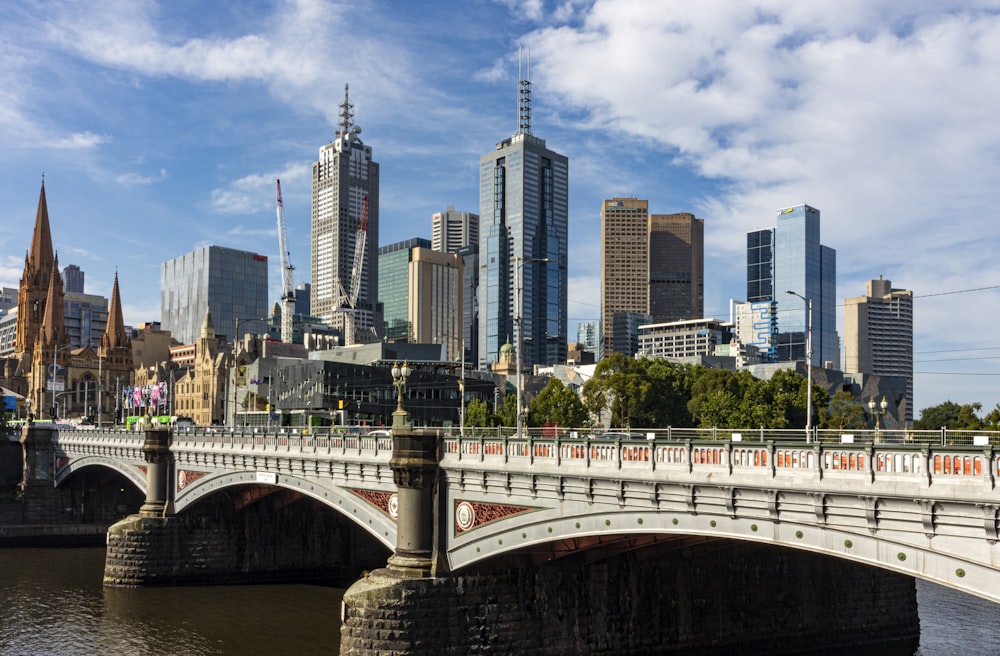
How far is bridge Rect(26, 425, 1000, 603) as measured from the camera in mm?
23359

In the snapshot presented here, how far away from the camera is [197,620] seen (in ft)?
174

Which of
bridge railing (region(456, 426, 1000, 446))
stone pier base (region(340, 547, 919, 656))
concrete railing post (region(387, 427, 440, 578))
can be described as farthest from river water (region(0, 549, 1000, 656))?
bridge railing (region(456, 426, 1000, 446))

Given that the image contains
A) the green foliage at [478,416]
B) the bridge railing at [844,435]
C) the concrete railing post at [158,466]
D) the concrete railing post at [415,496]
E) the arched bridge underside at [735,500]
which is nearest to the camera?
the arched bridge underside at [735,500]

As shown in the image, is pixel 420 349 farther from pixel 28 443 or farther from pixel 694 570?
pixel 694 570

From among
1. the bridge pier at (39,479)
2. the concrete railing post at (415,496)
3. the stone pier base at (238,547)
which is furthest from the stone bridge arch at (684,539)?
the bridge pier at (39,479)

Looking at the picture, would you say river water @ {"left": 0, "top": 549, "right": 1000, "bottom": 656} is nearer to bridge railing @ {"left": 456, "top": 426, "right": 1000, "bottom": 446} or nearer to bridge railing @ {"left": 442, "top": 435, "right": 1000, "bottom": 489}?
bridge railing @ {"left": 456, "top": 426, "right": 1000, "bottom": 446}

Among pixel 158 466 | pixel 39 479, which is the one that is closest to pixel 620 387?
pixel 158 466

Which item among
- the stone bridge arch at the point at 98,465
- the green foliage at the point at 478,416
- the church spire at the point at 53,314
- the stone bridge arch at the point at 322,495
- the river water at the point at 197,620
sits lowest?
the river water at the point at 197,620

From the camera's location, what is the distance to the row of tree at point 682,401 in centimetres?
8712

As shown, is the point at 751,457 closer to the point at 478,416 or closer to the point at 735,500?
the point at 735,500

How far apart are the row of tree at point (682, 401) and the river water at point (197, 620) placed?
87.6ft

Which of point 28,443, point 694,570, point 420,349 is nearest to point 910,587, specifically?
point 694,570

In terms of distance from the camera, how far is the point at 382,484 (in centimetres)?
4328

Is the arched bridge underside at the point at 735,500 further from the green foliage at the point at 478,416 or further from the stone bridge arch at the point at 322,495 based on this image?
the green foliage at the point at 478,416
